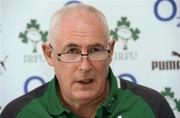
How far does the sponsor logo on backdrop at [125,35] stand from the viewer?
5.60 ft

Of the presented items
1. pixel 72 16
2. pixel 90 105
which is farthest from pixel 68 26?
pixel 90 105

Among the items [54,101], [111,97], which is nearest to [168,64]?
[111,97]

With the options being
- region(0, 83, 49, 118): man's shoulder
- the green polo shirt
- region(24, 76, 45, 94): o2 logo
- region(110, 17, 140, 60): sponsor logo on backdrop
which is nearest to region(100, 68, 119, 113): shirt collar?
the green polo shirt

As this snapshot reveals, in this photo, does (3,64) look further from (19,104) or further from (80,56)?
(80,56)

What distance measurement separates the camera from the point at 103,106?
4.05ft

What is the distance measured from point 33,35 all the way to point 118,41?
1.26 feet

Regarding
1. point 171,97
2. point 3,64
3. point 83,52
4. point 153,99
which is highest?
point 83,52

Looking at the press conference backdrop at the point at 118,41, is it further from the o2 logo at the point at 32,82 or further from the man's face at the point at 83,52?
the man's face at the point at 83,52

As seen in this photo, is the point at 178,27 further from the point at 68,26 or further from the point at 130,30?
the point at 68,26

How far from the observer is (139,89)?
1.37 metres

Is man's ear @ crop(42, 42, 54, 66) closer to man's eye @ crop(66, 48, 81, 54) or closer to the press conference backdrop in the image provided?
man's eye @ crop(66, 48, 81, 54)

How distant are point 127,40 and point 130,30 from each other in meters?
0.05

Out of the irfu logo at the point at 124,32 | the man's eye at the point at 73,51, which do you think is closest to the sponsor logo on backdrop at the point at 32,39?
the irfu logo at the point at 124,32

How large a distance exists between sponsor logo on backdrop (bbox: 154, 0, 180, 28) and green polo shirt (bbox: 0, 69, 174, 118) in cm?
50
